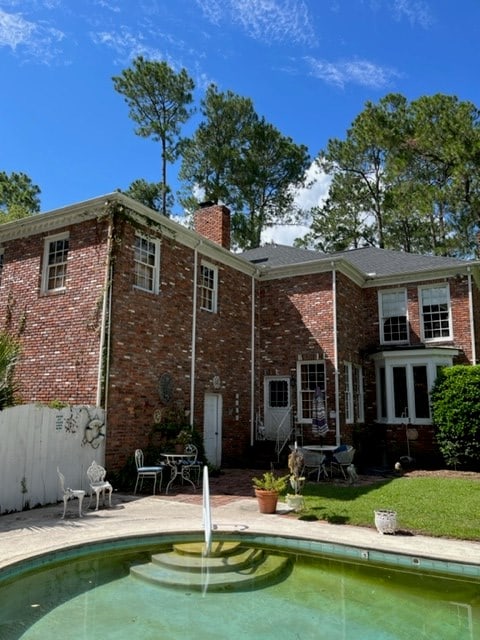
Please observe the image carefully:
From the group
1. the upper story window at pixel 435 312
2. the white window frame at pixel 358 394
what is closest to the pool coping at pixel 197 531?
the white window frame at pixel 358 394

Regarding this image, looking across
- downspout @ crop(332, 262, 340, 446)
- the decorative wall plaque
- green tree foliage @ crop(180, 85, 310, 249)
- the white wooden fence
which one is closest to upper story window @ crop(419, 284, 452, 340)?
downspout @ crop(332, 262, 340, 446)

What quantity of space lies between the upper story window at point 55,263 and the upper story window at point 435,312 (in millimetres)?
12006

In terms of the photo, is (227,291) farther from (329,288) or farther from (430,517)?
(430,517)

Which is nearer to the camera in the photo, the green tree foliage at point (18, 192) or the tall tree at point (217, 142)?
the tall tree at point (217, 142)

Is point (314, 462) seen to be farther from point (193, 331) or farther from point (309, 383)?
point (193, 331)

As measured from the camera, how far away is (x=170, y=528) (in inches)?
281

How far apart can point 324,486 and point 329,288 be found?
667 centimetres

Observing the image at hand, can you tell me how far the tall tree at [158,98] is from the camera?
2601cm

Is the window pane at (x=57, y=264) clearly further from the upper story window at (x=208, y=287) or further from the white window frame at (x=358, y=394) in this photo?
the white window frame at (x=358, y=394)

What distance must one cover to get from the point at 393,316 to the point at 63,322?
38.1ft

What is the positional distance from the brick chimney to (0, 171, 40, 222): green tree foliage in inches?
722

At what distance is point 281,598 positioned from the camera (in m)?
5.18

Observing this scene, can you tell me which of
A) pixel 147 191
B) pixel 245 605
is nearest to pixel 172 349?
pixel 245 605

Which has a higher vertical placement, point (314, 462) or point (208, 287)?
point (208, 287)
